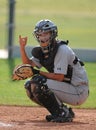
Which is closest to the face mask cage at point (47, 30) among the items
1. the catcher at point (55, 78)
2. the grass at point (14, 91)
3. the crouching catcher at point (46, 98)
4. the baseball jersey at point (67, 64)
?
the catcher at point (55, 78)

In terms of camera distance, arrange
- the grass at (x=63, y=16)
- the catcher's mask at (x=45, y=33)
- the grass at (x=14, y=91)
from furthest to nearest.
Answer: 1. the grass at (x=63, y=16)
2. the grass at (x=14, y=91)
3. the catcher's mask at (x=45, y=33)


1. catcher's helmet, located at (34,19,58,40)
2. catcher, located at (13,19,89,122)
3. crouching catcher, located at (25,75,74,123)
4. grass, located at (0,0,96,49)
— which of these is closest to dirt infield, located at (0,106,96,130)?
crouching catcher, located at (25,75,74,123)

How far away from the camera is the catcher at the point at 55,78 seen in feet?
27.7

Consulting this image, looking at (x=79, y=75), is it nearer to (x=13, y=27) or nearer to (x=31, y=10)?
(x=13, y=27)

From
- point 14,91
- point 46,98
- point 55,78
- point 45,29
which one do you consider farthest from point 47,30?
point 14,91

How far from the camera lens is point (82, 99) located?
8805 mm

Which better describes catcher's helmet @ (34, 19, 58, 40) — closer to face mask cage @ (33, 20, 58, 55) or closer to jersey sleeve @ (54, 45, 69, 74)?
face mask cage @ (33, 20, 58, 55)

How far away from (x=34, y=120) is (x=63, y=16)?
20071mm

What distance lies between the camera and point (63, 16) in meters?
28.6

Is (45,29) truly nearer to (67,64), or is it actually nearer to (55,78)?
(67,64)

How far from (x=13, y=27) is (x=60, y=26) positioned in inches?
434

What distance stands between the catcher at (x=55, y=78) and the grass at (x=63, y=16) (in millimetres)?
13853

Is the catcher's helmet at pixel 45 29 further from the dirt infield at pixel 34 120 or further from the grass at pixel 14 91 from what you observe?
the grass at pixel 14 91

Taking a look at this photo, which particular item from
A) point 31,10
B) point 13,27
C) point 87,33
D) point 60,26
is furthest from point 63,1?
point 13,27
